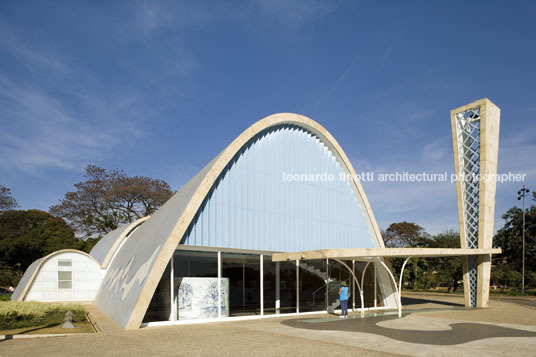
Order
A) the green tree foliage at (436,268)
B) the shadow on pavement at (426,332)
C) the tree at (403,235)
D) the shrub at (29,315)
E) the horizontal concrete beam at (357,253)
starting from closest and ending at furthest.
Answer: the shadow on pavement at (426,332) → the shrub at (29,315) → the horizontal concrete beam at (357,253) → the green tree foliage at (436,268) → the tree at (403,235)

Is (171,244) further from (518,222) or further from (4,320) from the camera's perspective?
(518,222)

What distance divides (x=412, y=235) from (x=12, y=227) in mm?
62509

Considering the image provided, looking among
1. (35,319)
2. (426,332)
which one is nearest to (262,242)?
(426,332)

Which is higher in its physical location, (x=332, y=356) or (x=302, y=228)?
(x=302, y=228)

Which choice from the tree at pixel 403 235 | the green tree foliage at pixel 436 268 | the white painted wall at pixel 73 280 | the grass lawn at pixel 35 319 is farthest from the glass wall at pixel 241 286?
the tree at pixel 403 235

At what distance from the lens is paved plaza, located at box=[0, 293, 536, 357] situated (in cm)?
976

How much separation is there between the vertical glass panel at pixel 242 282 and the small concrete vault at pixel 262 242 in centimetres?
4

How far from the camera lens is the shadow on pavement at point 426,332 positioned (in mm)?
11517

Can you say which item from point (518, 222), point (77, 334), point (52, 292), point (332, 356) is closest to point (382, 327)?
point (332, 356)

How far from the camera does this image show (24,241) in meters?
45.1

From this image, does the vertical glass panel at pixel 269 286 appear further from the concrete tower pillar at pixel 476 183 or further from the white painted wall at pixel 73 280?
the white painted wall at pixel 73 280

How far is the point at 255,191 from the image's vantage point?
1867 centimetres

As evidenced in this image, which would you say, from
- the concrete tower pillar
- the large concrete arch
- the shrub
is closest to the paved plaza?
the large concrete arch

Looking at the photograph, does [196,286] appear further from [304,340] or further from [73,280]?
[73,280]
